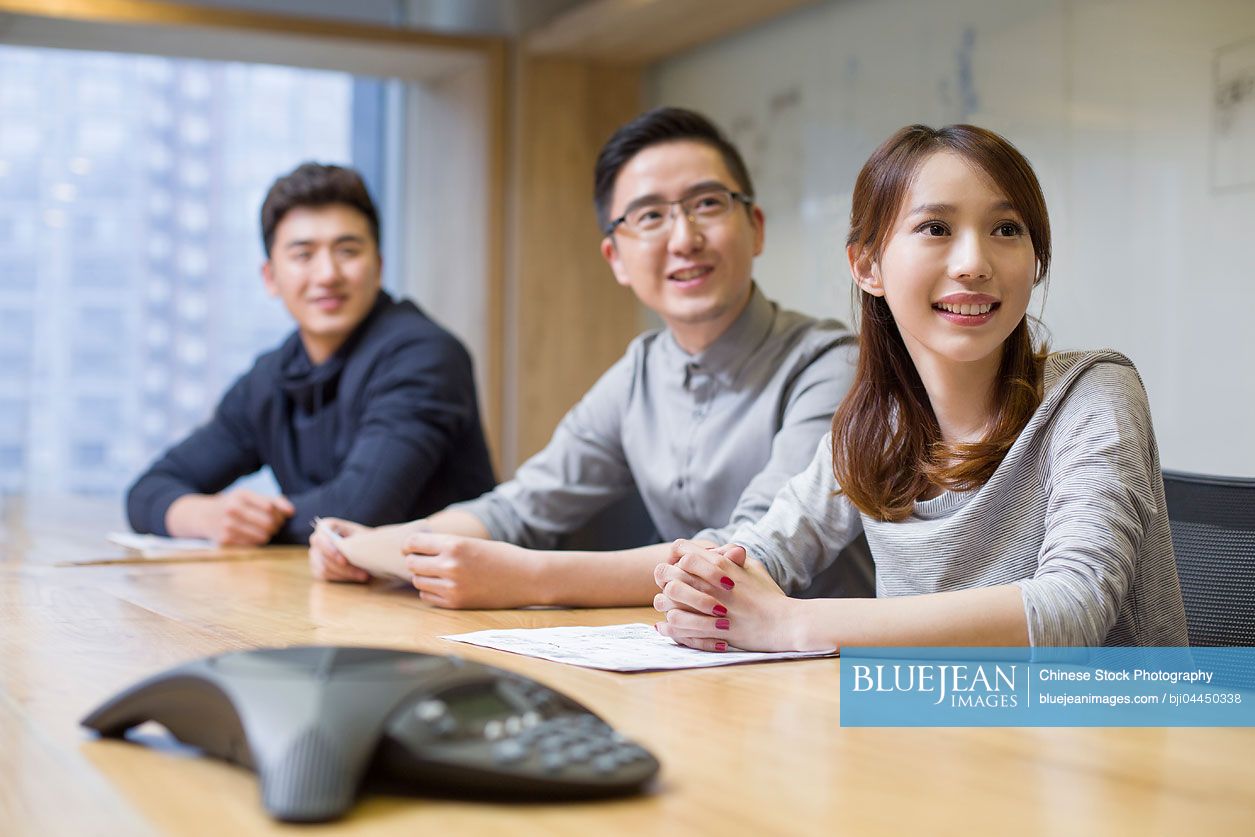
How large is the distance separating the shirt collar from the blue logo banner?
3.00ft

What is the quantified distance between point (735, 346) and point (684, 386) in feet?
0.35

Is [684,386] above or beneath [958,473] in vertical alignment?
above

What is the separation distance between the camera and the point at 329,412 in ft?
8.70

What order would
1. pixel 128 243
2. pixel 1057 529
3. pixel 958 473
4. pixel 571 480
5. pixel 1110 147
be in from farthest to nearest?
pixel 128 243 → pixel 1110 147 → pixel 571 480 → pixel 958 473 → pixel 1057 529

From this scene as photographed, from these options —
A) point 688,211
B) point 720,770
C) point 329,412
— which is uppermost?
point 688,211

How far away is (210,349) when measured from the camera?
16.9 ft

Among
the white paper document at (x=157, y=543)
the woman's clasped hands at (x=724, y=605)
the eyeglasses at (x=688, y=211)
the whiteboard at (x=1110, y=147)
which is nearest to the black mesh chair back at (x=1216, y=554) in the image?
the woman's clasped hands at (x=724, y=605)

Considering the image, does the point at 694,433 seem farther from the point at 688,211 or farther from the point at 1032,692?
the point at 1032,692

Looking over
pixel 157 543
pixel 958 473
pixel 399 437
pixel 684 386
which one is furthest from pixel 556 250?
pixel 958 473

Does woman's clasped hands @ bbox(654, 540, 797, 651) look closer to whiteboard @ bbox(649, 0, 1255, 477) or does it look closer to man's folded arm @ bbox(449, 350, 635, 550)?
man's folded arm @ bbox(449, 350, 635, 550)

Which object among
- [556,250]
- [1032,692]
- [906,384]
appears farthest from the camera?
[556,250]

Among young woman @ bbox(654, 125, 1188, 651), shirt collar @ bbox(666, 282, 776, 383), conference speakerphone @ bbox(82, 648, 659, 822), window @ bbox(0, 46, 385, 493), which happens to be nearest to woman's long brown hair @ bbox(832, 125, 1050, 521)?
young woman @ bbox(654, 125, 1188, 651)

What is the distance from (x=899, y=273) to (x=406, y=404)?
131 cm

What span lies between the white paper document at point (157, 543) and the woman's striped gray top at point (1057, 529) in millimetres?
1205
